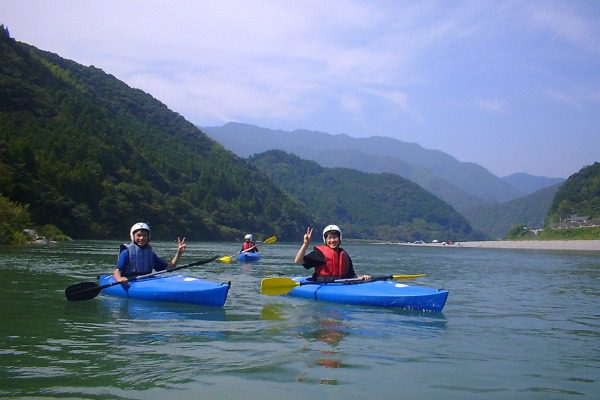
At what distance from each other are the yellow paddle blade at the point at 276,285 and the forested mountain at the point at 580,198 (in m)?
86.5

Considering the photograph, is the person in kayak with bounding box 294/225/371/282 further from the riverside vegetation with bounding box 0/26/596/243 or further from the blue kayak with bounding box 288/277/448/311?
the riverside vegetation with bounding box 0/26/596/243

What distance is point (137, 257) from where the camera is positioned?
36.9ft

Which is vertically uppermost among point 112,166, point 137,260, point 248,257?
point 112,166

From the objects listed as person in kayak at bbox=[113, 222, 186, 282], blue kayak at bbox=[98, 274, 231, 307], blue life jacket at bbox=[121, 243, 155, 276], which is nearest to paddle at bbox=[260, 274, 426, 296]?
blue kayak at bbox=[98, 274, 231, 307]

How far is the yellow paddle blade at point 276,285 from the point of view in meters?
10.9

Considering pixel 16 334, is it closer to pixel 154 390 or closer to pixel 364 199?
pixel 154 390

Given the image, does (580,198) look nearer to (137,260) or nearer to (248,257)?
(248,257)

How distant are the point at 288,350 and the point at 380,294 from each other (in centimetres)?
381

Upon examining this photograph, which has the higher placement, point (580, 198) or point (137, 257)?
point (580, 198)

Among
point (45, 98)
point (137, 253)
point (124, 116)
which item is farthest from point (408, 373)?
point (124, 116)

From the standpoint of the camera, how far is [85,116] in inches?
3233

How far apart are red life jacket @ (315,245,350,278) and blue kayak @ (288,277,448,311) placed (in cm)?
34

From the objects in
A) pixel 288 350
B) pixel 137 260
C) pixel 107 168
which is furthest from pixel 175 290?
pixel 107 168

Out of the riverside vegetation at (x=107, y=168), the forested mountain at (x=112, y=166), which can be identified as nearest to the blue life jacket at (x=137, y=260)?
the riverside vegetation at (x=107, y=168)
